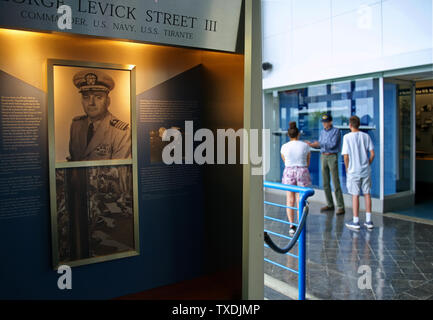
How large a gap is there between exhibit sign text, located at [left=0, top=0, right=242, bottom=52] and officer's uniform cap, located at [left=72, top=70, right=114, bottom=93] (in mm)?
427

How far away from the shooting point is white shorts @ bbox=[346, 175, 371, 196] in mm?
6426

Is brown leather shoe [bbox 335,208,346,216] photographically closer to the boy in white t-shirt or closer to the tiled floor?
the tiled floor

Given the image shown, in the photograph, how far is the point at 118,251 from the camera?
110 inches

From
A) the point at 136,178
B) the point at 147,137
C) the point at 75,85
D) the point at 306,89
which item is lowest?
the point at 136,178

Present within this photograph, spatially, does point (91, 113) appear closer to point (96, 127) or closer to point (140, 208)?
point (96, 127)

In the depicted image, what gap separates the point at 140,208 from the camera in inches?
111

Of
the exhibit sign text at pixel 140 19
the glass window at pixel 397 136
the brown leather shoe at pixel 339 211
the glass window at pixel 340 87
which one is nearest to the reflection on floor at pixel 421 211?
the glass window at pixel 397 136

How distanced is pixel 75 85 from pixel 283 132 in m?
8.85

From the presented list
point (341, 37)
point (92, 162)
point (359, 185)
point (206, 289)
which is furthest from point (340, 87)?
point (92, 162)

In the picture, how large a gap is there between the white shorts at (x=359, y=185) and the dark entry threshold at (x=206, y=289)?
165 inches

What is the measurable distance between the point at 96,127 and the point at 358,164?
16.8ft

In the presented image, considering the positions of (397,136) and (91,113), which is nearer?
(91,113)
